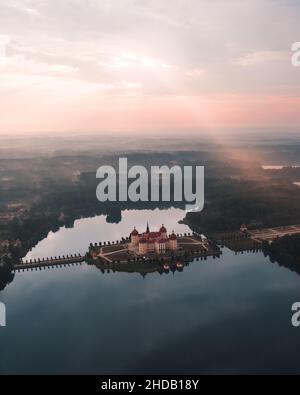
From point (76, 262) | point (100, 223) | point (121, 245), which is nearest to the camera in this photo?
point (76, 262)

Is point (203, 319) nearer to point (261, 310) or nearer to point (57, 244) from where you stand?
point (261, 310)

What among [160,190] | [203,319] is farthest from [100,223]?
[203,319]

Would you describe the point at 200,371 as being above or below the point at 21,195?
below

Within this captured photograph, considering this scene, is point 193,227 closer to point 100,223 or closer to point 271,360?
point 100,223

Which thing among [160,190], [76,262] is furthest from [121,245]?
[160,190]

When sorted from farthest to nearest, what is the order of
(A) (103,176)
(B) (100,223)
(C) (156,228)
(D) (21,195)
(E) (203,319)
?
(A) (103,176) < (D) (21,195) < (B) (100,223) < (C) (156,228) < (E) (203,319)

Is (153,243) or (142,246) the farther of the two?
(153,243)

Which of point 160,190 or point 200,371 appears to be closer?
point 200,371
